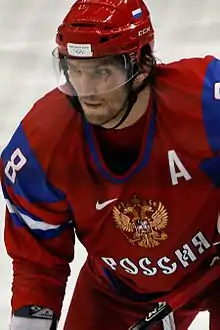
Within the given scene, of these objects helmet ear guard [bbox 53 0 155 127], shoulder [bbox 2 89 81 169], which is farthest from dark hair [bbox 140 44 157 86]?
shoulder [bbox 2 89 81 169]

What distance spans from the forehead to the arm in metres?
0.14

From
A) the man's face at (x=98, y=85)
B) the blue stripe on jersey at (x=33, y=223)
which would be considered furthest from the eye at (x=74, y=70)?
the blue stripe on jersey at (x=33, y=223)

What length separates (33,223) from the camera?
157cm

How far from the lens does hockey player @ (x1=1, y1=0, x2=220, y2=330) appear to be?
1.44 metres

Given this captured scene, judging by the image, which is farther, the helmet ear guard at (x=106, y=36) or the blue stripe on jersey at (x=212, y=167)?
the blue stripe on jersey at (x=212, y=167)

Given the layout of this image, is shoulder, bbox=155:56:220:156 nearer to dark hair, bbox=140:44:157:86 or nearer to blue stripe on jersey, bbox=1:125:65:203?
dark hair, bbox=140:44:157:86

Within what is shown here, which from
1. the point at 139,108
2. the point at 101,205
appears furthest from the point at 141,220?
the point at 139,108

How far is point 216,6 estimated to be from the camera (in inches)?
117

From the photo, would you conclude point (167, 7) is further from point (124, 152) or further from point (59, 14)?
point (124, 152)

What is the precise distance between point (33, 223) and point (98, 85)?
9.7 inches

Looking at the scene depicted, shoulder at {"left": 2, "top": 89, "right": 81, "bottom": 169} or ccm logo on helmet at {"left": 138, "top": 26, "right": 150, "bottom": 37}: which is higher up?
ccm logo on helmet at {"left": 138, "top": 26, "right": 150, "bottom": 37}

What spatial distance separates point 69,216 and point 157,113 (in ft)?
0.68

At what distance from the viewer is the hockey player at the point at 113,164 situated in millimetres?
1441

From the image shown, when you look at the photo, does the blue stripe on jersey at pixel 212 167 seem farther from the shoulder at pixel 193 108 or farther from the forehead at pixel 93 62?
the forehead at pixel 93 62
